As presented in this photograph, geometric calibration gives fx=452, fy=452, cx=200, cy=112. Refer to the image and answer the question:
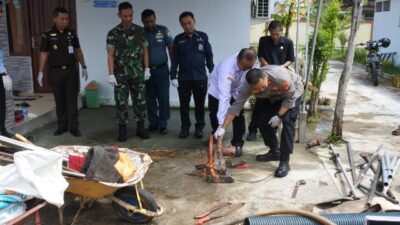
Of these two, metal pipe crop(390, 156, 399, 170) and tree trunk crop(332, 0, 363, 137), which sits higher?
tree trunk crop(332, 0, 363, 137)

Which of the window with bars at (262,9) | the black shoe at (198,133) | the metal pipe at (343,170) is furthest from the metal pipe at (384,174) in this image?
the window with bars at (262,9)

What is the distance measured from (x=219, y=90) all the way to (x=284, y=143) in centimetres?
92

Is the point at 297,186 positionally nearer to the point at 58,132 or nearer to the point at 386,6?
the point at 58,132

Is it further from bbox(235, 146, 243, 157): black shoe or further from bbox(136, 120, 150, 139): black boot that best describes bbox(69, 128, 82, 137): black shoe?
bbox(235, 146, 243, 157): black shoe

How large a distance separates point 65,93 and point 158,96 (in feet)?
4.19

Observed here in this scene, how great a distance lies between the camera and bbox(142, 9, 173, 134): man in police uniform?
243 inches

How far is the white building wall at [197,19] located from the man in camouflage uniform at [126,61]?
2.00 meters

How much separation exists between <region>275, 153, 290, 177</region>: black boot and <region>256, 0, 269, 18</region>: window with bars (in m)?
15.1

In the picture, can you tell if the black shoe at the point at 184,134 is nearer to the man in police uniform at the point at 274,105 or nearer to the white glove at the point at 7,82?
the man in police uniform at the point at 274,105

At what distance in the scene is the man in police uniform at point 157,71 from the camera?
617 centimetres

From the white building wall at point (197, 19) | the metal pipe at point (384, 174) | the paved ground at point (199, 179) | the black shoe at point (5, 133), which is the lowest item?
the paved ground at point (199, 179)

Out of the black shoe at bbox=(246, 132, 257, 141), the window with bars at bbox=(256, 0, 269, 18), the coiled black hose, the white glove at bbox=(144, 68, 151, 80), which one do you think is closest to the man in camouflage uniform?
the white glove at bbox=(144, 68, 151, 80)

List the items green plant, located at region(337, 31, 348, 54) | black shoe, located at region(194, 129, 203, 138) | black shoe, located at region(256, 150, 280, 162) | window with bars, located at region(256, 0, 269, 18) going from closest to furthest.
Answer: black shoe, located at region(256, 150, 280, 162) < black shoe, located at region(194, 129, 203, 138) < window with bars, located at region(256, 0, 269, 18) < green plant, located at region(337, 31, 348, 54)

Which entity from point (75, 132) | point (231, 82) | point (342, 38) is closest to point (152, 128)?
point (75, 132)
